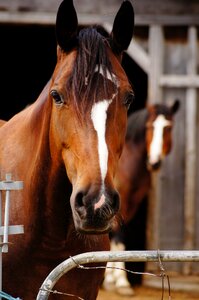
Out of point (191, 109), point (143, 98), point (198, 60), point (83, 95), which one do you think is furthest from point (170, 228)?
point (83, 95)

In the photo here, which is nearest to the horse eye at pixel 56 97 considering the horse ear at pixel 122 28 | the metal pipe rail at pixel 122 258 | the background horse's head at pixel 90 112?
the background horse's head at pixel 90 112

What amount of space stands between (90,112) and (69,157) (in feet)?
0.75

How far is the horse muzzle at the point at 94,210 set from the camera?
284cm

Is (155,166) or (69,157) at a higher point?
(155,166)

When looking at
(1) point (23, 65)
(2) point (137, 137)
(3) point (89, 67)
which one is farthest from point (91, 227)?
(1) point (23, 65)

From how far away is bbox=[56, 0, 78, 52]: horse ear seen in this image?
132 inches

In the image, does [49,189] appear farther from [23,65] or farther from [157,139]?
[23,65]

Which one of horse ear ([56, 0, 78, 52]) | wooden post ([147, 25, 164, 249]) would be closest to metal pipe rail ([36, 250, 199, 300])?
horse ear ([56, 0, 78, 52])

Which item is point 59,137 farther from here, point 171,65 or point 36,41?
point 36,41

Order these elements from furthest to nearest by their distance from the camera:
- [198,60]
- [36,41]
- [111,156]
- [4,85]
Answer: [4,85] < [36,41] < [198,60] < [111,156]

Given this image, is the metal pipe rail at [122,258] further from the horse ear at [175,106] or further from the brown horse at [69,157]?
the horse ear at [175,106]

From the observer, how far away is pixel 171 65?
338 inches

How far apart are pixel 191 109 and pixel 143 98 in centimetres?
384

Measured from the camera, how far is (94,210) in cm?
284
